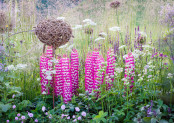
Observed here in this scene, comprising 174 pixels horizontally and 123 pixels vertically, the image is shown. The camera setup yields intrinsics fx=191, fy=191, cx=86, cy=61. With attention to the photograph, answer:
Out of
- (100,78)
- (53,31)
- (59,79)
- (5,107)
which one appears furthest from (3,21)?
(100,78)

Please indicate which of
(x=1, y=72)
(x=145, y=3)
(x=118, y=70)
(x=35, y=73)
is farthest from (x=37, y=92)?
(x=145, y=3)

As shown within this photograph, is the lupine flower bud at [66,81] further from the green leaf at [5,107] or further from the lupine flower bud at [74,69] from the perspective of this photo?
the green leaf at [5,107]

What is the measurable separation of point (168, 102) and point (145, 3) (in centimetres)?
241

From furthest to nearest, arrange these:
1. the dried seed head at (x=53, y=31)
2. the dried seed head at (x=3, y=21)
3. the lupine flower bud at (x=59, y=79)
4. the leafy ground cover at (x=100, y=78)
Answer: the dried seed head at (x=3, y=21) → the lupine flower bud at (x=59, y=79) → the dried seed head at (x=53, y=31) → the leafy ground cover at (x=100, y=78)

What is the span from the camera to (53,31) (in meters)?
2.06

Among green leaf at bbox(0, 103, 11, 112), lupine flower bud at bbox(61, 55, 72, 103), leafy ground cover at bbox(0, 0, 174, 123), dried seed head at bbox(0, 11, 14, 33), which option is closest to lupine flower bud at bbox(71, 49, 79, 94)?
leafy ground cover at bbox(0, 0, 174, 123)

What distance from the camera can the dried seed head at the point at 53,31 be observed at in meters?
2.06

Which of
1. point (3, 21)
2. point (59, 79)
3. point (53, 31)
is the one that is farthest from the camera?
point (3, 21)

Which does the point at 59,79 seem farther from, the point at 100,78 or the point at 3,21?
the point at 3,21

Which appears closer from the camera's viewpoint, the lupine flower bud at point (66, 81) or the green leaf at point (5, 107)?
the green leaf at point (5, 107)

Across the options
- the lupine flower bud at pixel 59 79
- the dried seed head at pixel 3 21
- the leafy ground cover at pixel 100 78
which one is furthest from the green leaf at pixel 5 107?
the dried seed head at pixel 3 21

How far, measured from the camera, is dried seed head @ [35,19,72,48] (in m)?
2.06

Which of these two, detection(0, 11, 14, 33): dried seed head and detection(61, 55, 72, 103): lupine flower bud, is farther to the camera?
detection(0, 11, 14, 33): dried seed head

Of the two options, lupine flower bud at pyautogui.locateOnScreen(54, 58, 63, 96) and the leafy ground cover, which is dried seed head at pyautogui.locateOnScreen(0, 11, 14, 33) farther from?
lupine flower bud at pyautogui.locateOnScreen(54, 58, 63, 96)
